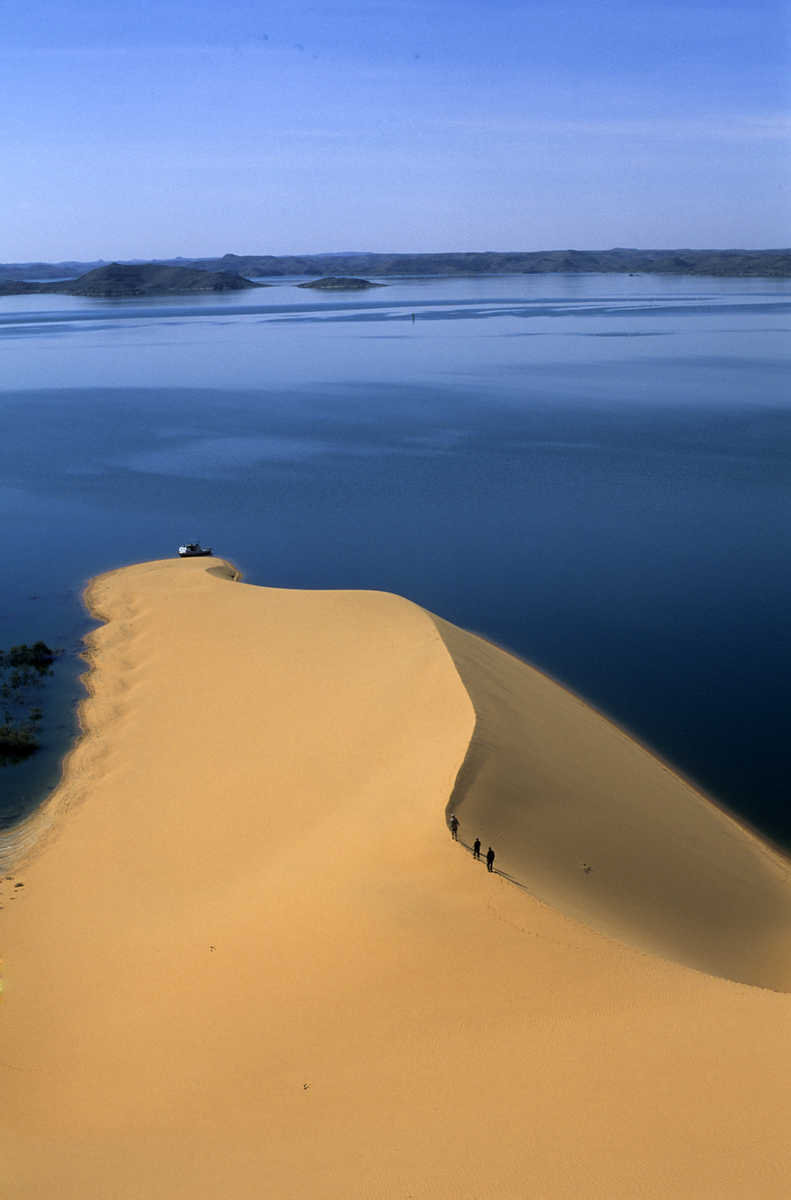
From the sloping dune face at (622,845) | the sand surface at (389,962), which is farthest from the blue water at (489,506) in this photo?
the sand surface at (389,962)

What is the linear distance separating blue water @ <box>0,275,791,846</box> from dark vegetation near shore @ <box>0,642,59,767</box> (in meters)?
0.63

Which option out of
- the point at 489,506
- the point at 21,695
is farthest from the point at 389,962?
the point at 489,506

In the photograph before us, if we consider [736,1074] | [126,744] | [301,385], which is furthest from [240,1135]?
[301,385]

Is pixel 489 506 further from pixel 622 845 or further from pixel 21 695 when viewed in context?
pixel 622 845

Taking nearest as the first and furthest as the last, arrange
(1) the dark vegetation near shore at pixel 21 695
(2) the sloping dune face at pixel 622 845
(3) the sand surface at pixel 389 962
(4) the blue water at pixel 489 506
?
1. (3) the sand surface at pixel 389 962
2. (2) the sloping dune face at pixel 622 845
3. (1) the dark vegetation near shore at pixel 21 695
4. (4) the blue water at pixel 489 506

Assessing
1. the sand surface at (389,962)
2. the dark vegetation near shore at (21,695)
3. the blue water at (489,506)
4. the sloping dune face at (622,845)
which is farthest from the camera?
the blue water at (489,506)

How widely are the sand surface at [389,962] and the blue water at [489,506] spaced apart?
4.56 meters

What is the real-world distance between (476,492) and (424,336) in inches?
4031

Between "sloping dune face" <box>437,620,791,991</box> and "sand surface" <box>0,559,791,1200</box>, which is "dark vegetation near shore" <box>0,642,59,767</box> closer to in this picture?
"sand surface" <box>0,559,791,1200</box>

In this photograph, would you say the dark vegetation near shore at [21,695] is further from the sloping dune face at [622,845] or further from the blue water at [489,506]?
the sloping dune face at [622,845]

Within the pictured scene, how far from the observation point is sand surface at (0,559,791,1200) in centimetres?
1195

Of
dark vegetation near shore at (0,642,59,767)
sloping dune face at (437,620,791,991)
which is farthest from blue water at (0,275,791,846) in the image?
sloping dune face at (437,620,791,991)

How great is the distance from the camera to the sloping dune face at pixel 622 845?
18375 mm

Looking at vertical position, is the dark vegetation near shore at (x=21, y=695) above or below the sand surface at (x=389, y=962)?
below
